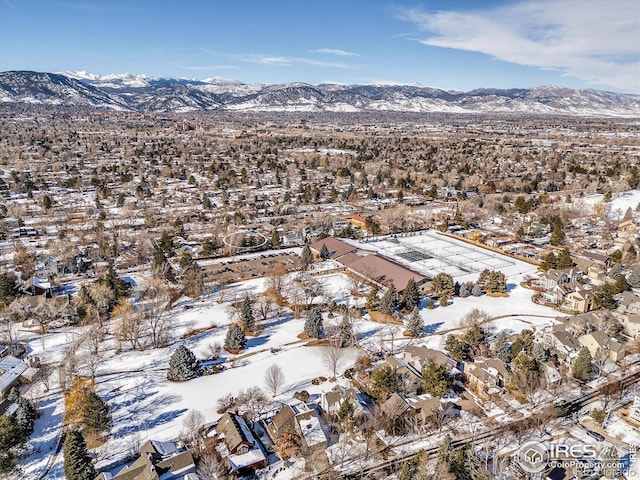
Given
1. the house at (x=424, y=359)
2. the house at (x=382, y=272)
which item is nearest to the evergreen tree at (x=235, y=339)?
the house at (x=424, y=359)

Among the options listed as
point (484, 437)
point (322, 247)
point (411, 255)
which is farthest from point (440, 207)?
point (484, 437)

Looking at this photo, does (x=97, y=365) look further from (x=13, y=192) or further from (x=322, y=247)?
(x=13, y=192)

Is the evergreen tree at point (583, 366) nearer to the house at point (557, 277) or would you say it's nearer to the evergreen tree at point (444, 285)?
the evergreen tree at point (444, 285)

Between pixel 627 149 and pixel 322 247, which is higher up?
pixel 627 149

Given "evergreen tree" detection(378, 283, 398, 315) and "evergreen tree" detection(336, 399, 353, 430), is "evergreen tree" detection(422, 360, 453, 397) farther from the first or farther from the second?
"evergreen tree" detection(378, 283, 398, 315)

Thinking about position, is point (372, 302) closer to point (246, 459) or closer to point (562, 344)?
point (562, 344)

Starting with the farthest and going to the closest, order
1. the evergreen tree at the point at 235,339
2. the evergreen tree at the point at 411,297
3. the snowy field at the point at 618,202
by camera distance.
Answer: the snowy field at the point at 618,202, the evergreen tree at the point at 411,297, the evergreen tree at the point at 235,339
